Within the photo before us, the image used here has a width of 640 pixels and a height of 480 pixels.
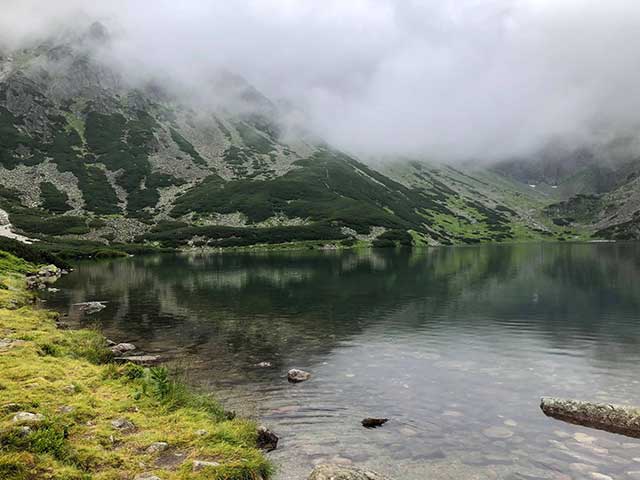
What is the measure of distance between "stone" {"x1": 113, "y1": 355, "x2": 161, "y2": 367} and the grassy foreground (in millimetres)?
2208

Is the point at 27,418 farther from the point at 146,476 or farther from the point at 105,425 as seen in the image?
the point at 146,476

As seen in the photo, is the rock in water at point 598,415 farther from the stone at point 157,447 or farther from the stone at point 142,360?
the stone at point 142,360

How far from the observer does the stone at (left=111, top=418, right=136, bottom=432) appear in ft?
43.7

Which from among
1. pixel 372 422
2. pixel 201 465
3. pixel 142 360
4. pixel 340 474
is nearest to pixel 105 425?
pixel 201 465

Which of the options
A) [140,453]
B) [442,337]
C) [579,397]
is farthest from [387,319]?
[140,453]

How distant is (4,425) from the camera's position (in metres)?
11.4

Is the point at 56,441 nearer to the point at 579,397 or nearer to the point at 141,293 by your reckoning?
the point at 579,397

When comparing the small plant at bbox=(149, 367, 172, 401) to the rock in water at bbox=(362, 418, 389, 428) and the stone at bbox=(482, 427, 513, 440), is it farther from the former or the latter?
the stone at bbox=(482, 427, 513, 440)

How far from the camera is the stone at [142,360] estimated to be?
23.5m

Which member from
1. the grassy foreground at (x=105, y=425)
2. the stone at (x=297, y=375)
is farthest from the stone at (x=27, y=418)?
the stone at (x=297, y=375)

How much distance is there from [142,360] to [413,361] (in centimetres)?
1468

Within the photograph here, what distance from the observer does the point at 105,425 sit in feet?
43.7

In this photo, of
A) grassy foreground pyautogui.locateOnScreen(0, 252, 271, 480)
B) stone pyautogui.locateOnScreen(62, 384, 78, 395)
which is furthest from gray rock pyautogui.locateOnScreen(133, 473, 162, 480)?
stone pyautogui.locateOnScreen(62, 384, 78, 395)

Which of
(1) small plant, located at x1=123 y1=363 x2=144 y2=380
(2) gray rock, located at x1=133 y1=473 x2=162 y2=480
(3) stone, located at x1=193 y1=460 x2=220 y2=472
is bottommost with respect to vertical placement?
(1) small plant, located at x1=123 y1=363 x2=144 y2=380
